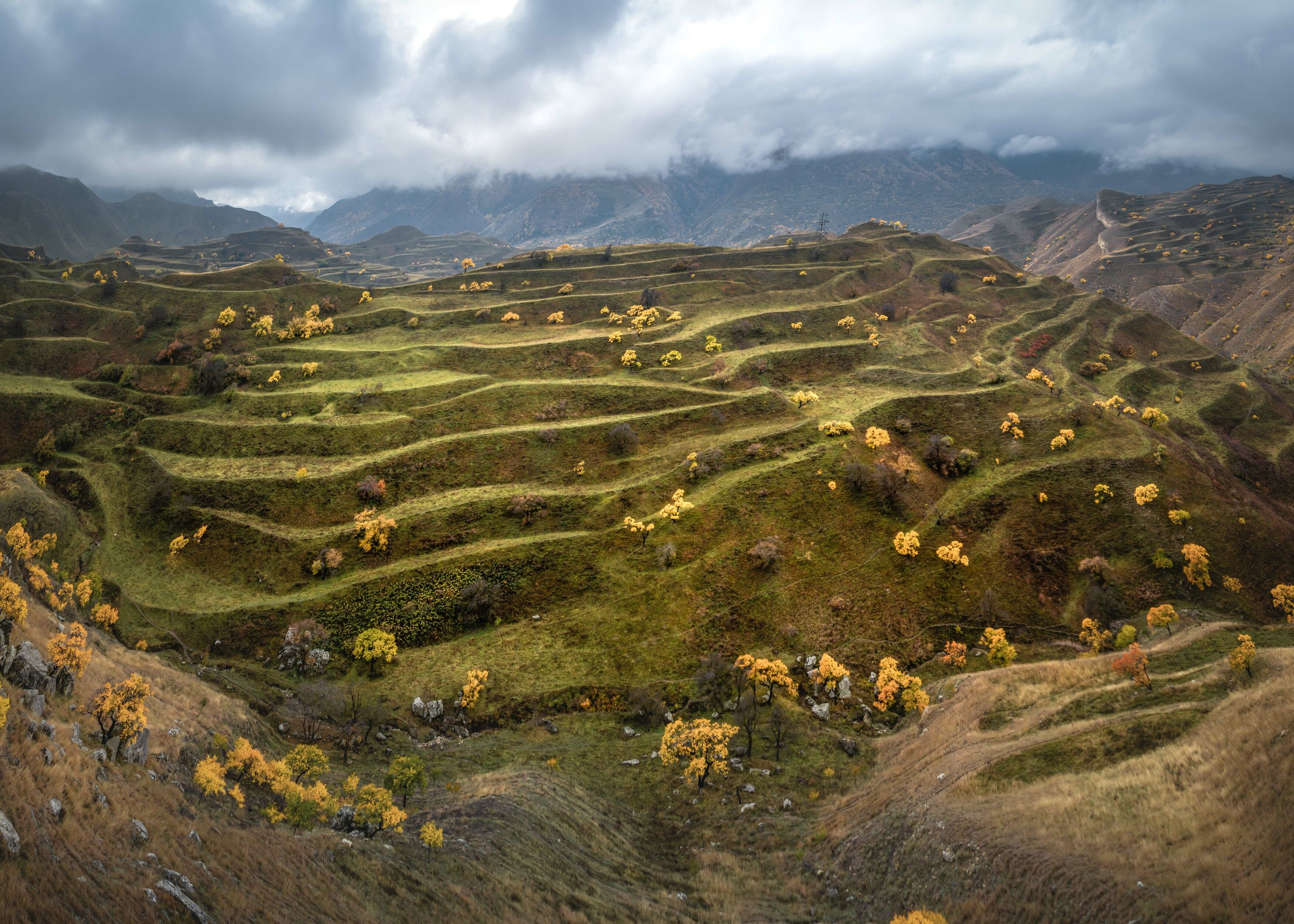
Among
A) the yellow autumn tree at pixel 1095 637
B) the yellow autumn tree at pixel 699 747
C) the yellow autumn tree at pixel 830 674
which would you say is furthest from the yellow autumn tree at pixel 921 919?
the yellow autumn tree at pixel 1095 637

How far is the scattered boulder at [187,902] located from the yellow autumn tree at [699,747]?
25.2 m

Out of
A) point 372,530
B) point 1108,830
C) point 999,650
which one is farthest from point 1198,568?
point 372,530

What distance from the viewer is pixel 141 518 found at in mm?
59469

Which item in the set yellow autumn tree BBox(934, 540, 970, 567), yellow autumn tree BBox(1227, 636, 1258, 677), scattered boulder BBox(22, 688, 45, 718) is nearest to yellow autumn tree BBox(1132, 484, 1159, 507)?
yellow autumn tree BBox(934, 540, 970, 567)

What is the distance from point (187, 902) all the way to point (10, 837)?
4663 millimetres

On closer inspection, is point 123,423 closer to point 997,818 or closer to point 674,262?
point 997,818

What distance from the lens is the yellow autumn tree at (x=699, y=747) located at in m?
34.3

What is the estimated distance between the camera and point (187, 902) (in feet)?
49.2

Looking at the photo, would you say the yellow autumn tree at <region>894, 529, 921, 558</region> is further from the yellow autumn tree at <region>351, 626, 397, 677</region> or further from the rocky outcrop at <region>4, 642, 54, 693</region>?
the rocky outcrop at <region>4, 642, 54, 693</region>

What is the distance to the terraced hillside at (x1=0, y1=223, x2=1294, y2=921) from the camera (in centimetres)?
2839

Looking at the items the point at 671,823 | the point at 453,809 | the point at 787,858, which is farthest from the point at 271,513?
the point at 787,858

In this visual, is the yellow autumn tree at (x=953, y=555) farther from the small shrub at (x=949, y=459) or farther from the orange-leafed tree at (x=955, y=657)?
the small shrub at (x=949, y=459)

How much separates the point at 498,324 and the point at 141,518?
62461mm

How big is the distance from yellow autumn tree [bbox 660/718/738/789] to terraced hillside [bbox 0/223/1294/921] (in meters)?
2.44
